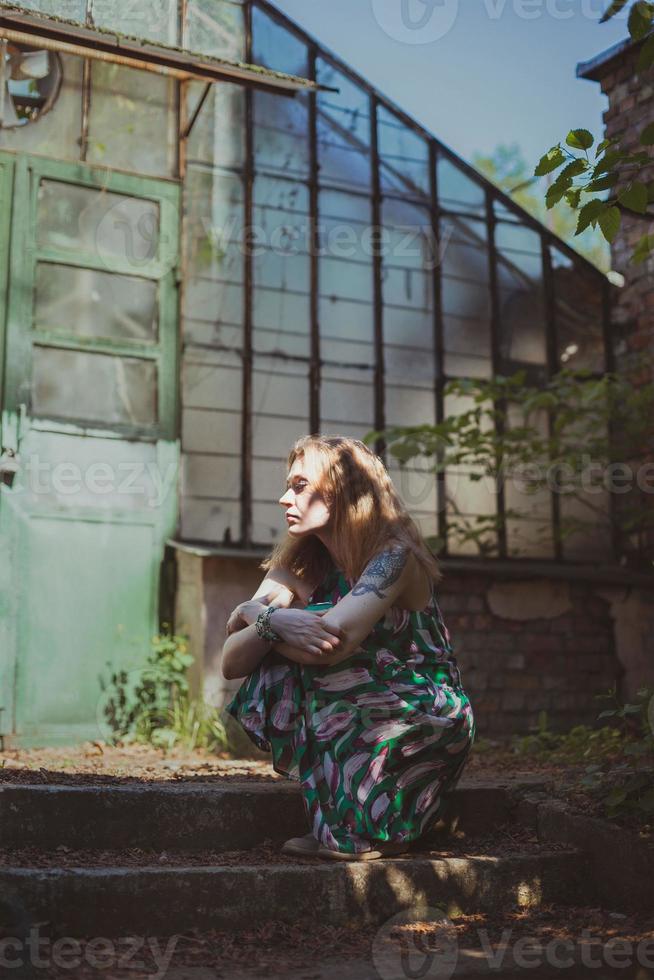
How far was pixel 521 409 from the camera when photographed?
24.8 feet

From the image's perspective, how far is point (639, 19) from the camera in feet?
8.40

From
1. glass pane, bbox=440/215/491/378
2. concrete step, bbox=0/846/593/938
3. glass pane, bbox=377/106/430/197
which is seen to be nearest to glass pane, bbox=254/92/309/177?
glass pane, bbox=377/106/430/197

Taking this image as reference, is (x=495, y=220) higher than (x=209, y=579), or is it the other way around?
(x=495, y=220)

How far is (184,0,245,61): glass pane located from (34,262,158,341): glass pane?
5.81 ft

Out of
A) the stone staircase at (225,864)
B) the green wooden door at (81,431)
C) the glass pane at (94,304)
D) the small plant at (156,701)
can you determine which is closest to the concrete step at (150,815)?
the stone staircase at (225,864)

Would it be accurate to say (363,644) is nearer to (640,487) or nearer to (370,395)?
(370,395)

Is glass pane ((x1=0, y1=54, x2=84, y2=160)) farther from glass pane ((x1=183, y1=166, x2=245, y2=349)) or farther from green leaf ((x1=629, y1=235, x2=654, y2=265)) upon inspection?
green leaf ((x1=629, y1=235, x2=654, y2=265))

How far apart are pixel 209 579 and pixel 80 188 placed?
2.70 metres

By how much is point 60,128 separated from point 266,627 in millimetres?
4980

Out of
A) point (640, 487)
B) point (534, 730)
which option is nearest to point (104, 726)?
point (534, 730)

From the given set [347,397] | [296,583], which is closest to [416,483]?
[347,397]

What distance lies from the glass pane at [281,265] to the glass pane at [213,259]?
0.49 feet

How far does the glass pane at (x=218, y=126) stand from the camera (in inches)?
276

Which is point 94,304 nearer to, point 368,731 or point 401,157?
point 401,157
